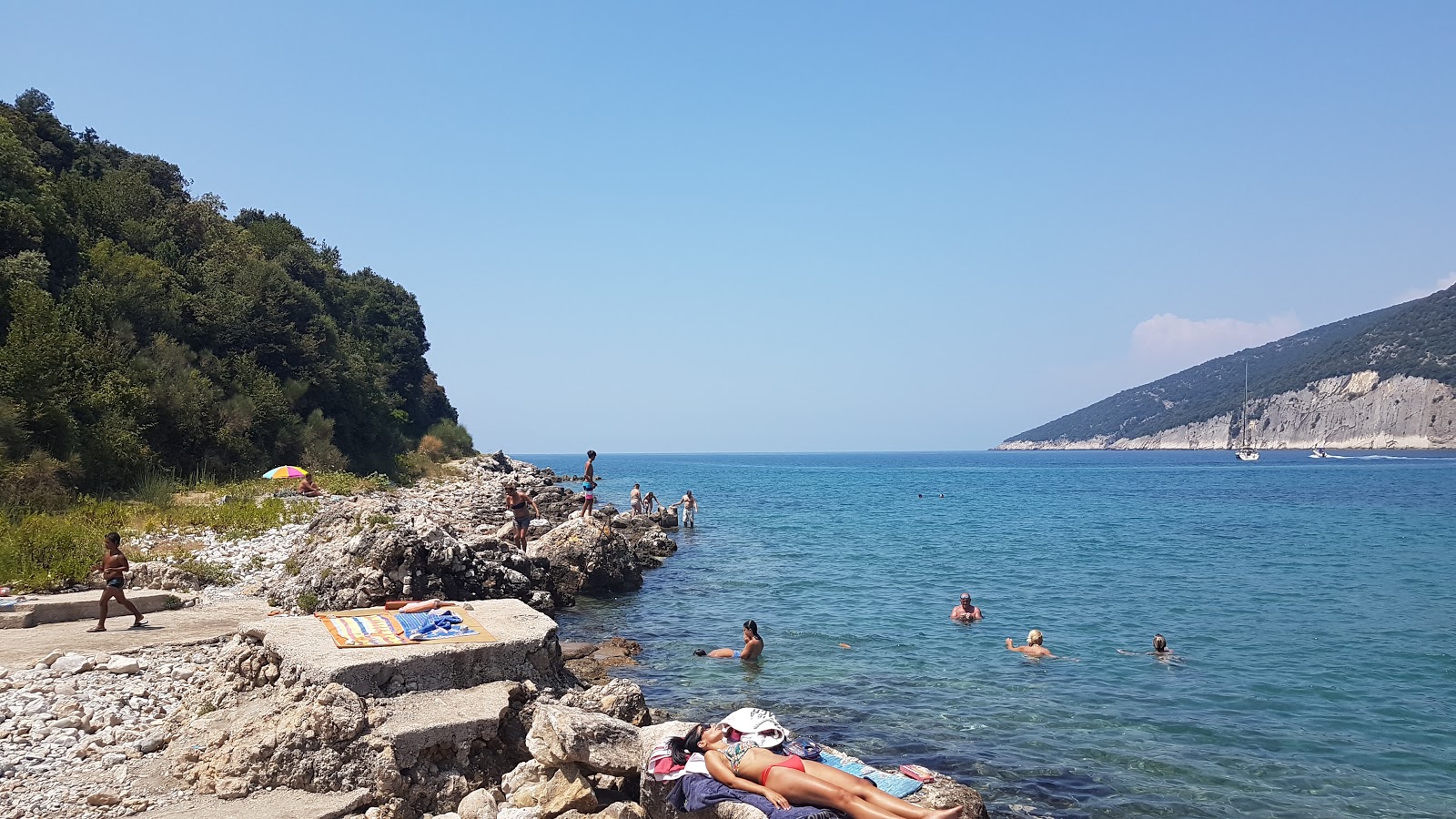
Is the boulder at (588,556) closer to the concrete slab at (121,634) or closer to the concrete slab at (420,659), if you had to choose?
the concrete slab at (121,634)

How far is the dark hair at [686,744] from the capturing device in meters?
7.43

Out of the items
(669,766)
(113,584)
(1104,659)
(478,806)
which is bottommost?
(1104,659)

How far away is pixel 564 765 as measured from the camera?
292 inches

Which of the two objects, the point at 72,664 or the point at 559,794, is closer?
the point at 559,794

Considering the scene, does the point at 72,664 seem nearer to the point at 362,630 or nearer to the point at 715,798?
the point at 362,630

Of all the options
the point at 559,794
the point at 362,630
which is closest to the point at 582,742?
the point at 559,794

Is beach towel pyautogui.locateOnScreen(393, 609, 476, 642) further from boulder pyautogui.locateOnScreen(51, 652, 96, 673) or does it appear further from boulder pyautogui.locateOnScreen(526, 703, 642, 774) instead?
boulder pyautogui.locateOnScreen(51, 652, 96, 673)

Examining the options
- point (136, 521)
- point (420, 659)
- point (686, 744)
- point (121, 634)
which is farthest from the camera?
point (136, 521)

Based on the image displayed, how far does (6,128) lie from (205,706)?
1267 inches

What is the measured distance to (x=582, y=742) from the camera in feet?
24.0

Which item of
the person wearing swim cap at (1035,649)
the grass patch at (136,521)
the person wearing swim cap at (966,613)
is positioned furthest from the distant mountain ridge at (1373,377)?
the grass patch at (136,521)

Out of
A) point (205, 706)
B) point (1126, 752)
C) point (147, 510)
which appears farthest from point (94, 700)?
point (147, 510)

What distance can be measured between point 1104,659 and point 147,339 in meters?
30.8

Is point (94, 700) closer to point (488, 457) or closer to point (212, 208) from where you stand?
point (212, 208)
